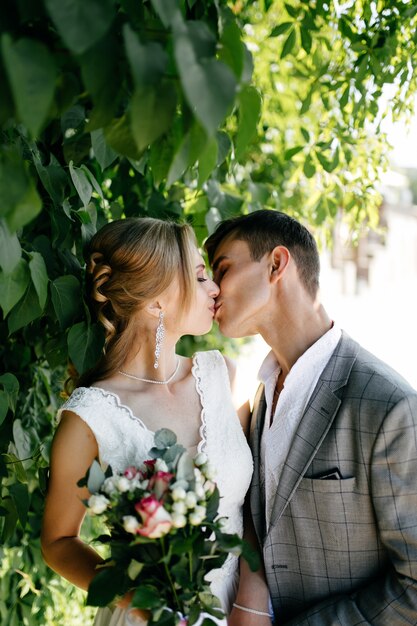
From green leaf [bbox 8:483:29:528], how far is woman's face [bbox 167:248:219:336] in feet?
1.98

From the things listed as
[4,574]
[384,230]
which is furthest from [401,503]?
[384,230]

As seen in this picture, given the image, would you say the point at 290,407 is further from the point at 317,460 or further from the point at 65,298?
the point at 65,298

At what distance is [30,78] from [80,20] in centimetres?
8

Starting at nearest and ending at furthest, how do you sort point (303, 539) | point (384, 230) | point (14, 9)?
point (14, 9)
point (303, 539)
point (384, 230)

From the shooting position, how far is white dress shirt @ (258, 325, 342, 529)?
1807 millimetres

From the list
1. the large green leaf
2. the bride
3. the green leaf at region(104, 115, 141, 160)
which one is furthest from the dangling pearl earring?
the large green leaf

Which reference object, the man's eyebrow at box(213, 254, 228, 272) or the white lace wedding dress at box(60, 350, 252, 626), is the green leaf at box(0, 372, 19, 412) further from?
the man's eyebrow at box(213, 254, 228, 272)

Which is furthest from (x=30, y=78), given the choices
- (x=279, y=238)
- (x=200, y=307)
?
(x=279, y=238)

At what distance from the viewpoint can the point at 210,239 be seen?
6.97 feet

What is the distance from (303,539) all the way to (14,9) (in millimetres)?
1354

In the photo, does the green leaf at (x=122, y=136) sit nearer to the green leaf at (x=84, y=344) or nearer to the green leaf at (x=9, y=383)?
the green leaf at (x=84, y=344)

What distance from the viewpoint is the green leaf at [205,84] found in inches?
27.7

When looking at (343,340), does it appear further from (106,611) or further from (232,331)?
(106,611)

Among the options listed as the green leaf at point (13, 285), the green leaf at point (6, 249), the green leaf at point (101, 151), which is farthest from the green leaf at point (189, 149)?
the green leaf at point (101, 151)
